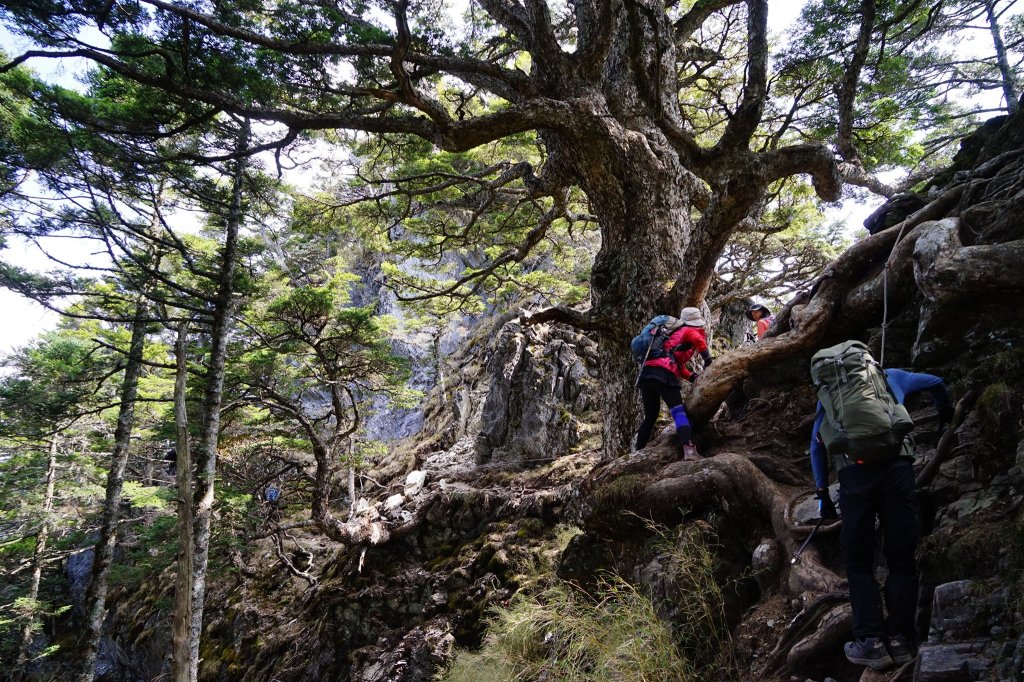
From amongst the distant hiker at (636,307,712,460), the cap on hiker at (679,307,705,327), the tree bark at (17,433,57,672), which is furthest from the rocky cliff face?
the tree bark at (17,433,57,672)

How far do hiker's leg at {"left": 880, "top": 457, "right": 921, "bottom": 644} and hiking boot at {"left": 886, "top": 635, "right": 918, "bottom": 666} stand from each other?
0.15 ft

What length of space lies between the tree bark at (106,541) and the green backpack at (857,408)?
10.7m

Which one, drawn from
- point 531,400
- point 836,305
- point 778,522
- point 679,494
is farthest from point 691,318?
point 531,400

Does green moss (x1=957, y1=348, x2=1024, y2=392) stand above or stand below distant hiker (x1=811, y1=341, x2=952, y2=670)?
above

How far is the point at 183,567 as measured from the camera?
783 cm

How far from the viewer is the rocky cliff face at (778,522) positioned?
252 centimetres

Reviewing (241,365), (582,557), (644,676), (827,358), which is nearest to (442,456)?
(241,365)

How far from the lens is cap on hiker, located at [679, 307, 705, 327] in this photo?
490cm

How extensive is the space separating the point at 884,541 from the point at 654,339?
264 centimetres

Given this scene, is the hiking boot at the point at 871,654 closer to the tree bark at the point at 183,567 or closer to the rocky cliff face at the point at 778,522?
the rocky cliff face at the point at 778,522

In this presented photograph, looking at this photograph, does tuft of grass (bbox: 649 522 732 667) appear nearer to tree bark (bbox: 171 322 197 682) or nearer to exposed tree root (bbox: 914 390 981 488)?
exposed tree root (bbox: 914 390 981 488)

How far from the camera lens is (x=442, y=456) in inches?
515

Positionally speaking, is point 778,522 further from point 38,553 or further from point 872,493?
point 38,553

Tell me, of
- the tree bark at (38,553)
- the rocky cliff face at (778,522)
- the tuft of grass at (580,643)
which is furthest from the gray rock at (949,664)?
the tree bark at (38,553)
